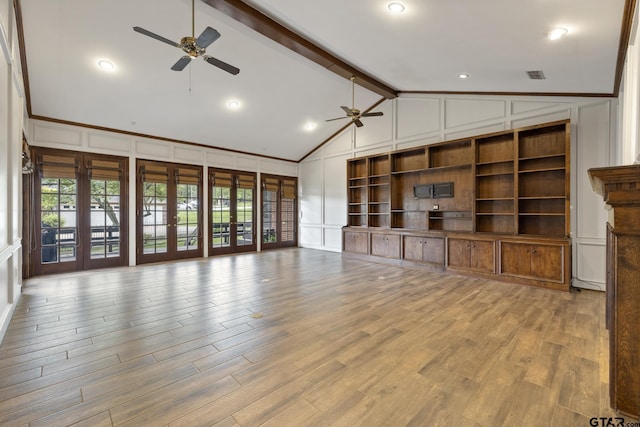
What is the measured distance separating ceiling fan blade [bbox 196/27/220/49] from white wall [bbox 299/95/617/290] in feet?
16.8

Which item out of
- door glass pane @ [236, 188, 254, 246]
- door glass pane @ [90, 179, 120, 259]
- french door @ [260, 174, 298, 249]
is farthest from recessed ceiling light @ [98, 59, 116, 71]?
french door @ [260, 174, 298, 249]

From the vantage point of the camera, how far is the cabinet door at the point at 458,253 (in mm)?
5614

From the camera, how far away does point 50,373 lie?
2281mm

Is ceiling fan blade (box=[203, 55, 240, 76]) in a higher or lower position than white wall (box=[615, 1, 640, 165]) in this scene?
higher

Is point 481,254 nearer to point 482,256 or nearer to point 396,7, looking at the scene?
point 482,256

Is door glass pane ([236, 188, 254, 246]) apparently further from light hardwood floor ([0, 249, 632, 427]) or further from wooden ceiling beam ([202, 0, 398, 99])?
wooden ceiling beam ([202, 0, 398, 99])

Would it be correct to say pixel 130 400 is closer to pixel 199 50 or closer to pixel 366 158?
pixel 199 50

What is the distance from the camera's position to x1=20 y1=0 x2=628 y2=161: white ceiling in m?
3.28

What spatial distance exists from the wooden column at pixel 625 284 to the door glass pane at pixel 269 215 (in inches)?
329

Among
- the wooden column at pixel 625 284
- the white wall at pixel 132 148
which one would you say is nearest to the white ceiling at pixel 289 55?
the white wall at pixel 132 148

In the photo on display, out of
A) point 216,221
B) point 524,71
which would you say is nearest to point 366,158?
point 524,71

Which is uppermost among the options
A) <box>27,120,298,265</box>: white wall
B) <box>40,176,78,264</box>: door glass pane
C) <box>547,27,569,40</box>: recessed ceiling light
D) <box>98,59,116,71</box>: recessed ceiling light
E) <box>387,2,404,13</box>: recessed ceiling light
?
<box>98,59,116,71</box>: recessed ceiling light

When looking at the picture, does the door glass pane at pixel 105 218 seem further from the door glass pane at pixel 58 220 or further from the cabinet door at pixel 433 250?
the cabinet door at pixel 433 250

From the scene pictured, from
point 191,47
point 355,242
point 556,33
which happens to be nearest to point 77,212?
point 191,47
